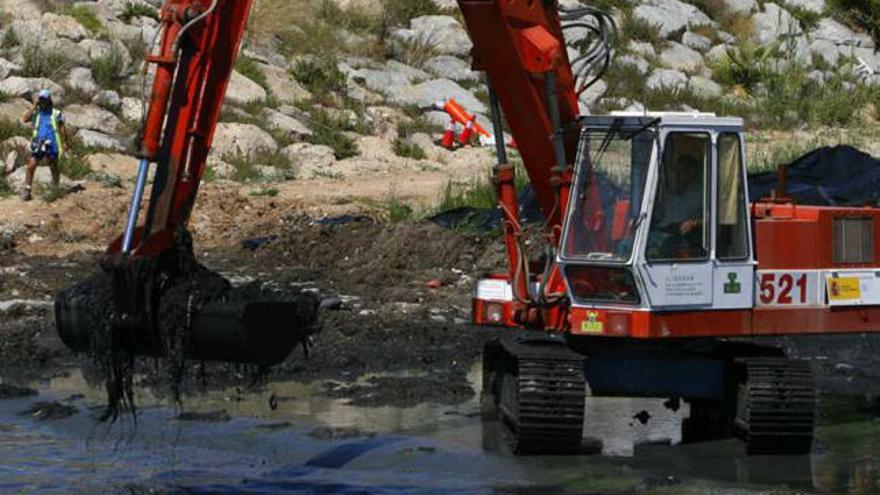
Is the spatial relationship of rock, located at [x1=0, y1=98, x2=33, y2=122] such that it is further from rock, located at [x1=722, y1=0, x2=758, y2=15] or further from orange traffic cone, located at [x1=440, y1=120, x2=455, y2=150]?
rock, located at [x1=722, y1=0, x2=758, y2=15]

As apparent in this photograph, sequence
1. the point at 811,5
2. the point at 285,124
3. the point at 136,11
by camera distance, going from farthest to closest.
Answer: the point at 811,5, the point at 136,11, the point at 285,124

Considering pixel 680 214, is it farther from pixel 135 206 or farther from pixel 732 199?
pixel 135 206

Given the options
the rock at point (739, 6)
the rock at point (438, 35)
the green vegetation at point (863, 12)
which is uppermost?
the rock at point (739, 6)

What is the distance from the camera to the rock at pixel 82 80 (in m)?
32.0

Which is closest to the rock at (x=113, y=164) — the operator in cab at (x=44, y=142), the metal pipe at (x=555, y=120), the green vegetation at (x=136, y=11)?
the operator in cab at (x=44, y=142)

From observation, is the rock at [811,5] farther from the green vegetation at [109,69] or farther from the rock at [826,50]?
the green vegetation at [109,69]

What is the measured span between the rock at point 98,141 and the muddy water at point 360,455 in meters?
14.7

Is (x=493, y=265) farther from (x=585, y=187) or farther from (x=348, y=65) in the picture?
(x=348, y=65)

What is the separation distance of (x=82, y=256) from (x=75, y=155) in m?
5.77

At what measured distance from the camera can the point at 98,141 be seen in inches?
1171

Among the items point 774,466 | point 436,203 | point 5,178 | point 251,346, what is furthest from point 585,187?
point 5,178

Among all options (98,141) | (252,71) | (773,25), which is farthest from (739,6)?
(98,141)

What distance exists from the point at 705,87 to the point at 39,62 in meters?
15.7

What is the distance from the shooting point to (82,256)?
2342cm
